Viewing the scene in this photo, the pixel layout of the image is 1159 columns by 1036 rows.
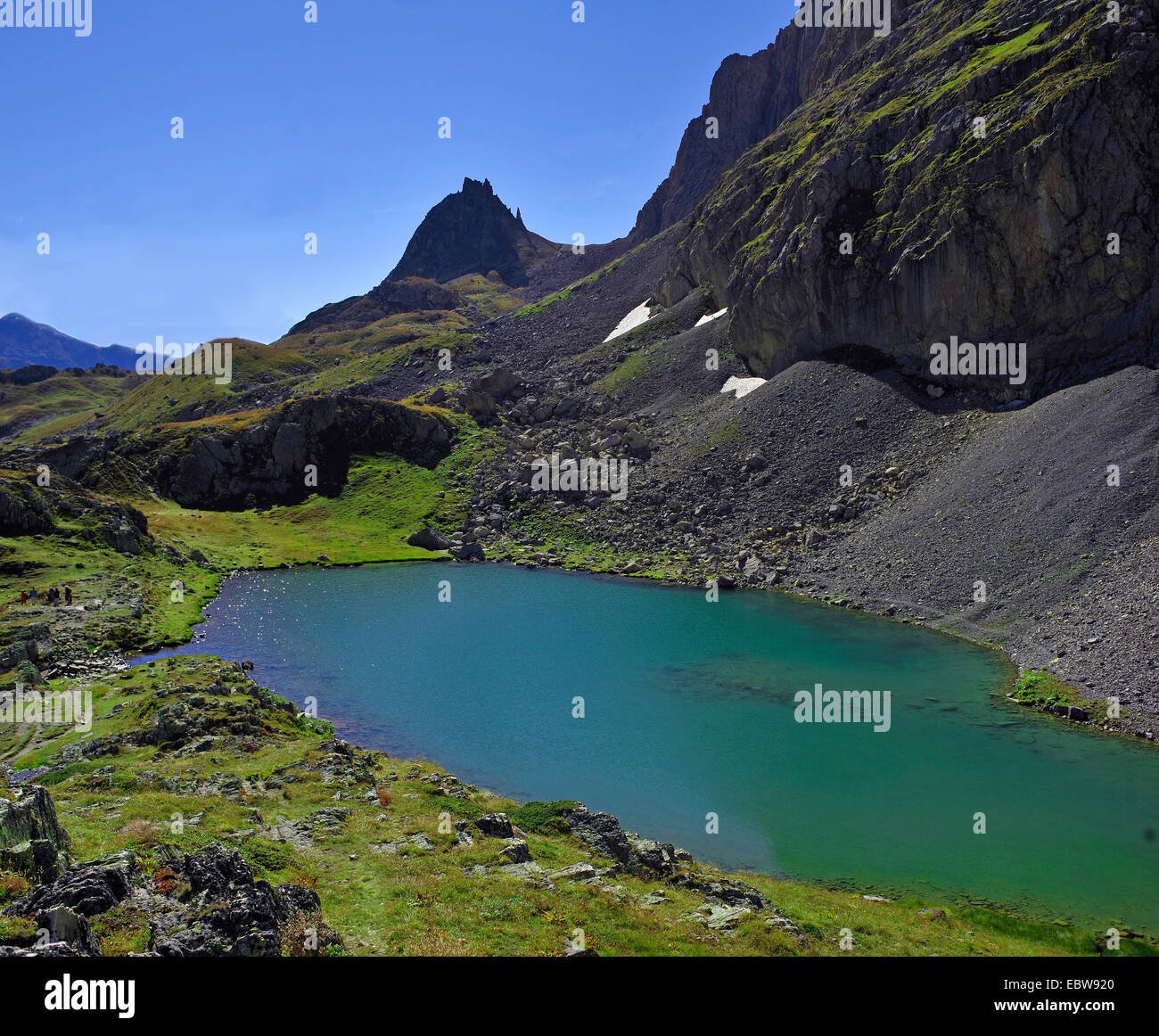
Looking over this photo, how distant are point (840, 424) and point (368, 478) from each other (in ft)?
262

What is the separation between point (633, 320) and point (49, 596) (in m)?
149

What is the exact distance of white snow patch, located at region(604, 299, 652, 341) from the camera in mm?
179500

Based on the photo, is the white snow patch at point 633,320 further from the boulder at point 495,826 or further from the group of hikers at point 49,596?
the boulder at point 495,826

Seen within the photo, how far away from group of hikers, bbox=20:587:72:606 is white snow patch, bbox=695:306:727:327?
11725cm

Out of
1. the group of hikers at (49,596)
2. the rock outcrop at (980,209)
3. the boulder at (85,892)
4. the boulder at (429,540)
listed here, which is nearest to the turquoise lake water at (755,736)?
the group of hikers at (49,596)

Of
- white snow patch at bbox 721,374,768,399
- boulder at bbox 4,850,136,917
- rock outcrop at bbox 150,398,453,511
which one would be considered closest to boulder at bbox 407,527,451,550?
rock outcrop at bbox 150,398,453,511

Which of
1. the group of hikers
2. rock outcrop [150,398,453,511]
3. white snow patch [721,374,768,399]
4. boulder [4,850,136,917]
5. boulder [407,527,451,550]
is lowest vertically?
boulder [4,850,136,917]

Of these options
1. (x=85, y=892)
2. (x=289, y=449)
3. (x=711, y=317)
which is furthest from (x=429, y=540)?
(x=85, y=892)

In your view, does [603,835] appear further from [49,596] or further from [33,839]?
[49,596]

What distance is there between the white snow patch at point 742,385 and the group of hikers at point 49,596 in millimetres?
91103

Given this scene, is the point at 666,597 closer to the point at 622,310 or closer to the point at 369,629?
the point at 369,629

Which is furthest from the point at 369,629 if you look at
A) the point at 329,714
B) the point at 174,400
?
the point at 174,400

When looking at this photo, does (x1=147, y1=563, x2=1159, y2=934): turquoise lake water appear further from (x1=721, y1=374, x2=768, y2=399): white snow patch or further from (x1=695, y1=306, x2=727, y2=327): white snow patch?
(x1=695, y1=306, x2=727, y2=327): white snow patch

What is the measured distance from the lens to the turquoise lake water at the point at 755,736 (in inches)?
1144
